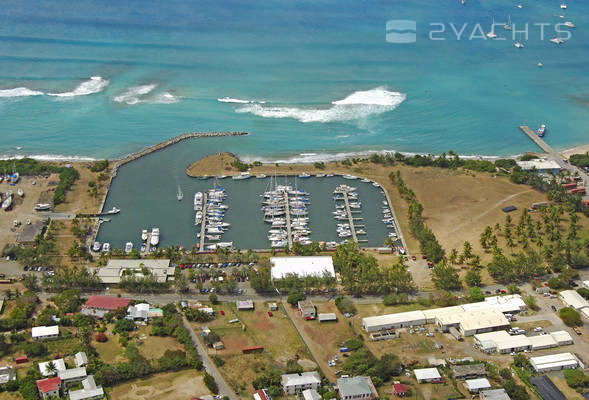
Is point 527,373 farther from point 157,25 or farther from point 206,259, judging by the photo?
point 157,25

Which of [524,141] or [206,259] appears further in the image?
[524,141]

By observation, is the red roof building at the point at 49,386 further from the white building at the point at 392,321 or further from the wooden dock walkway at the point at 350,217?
the wooden dock walkway at the point at 350,217

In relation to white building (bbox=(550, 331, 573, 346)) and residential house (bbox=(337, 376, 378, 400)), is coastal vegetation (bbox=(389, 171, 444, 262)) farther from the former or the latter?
residential house (bbox=(337, 376, 378, 400))

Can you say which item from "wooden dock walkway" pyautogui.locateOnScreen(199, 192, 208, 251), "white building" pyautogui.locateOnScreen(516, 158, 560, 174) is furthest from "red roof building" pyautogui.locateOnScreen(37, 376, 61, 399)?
"white building" pyautogui.locateOnScreen(516, 158, 560, 174)

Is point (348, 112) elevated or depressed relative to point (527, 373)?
elevated

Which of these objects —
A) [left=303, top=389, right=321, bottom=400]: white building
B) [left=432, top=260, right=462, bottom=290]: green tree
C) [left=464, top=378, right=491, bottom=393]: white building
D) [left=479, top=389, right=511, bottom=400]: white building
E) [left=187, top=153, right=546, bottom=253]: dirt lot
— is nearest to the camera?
[left=303, top=389, right=321, bottom=400]: white building

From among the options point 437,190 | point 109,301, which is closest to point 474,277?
point 437,190

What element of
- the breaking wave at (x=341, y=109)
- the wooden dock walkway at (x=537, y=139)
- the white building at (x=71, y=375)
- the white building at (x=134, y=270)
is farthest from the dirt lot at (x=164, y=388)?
the wooden dock walkway at (x=537, y=139)
